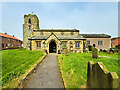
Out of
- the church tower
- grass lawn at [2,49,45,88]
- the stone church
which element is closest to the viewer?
grass lawn at [2,49,45,88]

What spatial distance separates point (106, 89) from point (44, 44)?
61.1 ft

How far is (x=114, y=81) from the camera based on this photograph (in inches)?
64.7

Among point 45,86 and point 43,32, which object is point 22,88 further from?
point 43,32

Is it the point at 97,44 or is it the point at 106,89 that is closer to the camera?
the point at 106,89

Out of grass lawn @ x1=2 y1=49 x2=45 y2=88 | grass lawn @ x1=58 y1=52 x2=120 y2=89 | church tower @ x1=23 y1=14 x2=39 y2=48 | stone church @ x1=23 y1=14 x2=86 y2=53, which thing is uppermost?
church tower @ x1=23 y1=14 x2=39 y2=48

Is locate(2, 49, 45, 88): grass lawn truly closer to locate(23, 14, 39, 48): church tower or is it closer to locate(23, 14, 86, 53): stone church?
locate(23, 14, 86, 53): stone church

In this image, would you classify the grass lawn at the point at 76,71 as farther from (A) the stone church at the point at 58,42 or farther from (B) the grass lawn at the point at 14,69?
(A) the stone church at the point at 58,42

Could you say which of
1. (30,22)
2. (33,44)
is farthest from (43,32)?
(30,22)

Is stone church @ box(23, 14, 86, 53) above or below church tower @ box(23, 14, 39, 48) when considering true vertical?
below

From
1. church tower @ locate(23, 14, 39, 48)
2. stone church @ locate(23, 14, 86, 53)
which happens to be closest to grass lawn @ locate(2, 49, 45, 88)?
stone church @ locate(23, 14, 86, 53)

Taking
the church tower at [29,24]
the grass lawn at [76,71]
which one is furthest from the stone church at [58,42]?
the church tower at [29,24]

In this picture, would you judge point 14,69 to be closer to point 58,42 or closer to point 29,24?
point 58,42

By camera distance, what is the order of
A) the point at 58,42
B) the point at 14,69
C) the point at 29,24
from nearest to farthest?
the point at 14,69 → the point at 58,42 → the point at 29,24

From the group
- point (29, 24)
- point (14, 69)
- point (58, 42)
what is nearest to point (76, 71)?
point (14, 69)
